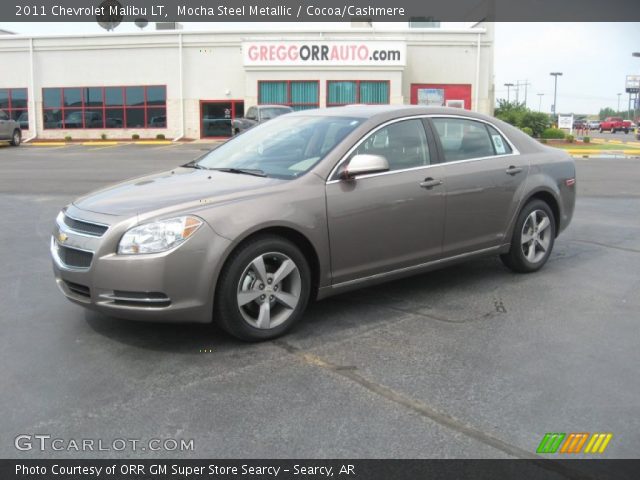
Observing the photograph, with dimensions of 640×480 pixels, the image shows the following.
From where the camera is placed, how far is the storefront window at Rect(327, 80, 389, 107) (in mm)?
32656

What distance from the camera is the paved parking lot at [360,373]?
126 inches

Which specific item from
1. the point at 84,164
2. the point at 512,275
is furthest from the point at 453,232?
the point at 84,164

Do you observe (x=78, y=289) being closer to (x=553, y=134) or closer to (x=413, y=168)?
(x=413, y=168)

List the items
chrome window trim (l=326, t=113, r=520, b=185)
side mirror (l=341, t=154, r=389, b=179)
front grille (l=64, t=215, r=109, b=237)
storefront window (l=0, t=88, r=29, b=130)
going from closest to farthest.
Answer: front grille (l=64, t=215, r=109, b=237) < side mirror (l=341, t=154, r=389, b=179) < chrome window trim (l=326, t=113, r=520, b=185) < storefront window (l=0, t=88, r=29, b=130)

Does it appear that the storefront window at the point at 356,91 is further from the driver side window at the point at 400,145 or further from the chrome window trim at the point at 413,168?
the driver side window at the point at 400,145

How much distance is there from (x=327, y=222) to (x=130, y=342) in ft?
5.22

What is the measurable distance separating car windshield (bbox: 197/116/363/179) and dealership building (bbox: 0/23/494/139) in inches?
1080

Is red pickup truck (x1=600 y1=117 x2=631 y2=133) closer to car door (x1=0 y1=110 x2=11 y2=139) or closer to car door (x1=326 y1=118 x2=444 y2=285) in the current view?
car door (x1=0 y1=110 x2=11 y2=139)

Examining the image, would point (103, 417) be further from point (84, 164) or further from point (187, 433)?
point (84, 164)

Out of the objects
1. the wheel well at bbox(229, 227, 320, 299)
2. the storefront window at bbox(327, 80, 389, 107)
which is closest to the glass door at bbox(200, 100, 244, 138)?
the storefront window at bbox(327, 80, 389, 107)

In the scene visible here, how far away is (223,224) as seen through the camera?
13.6 feet
